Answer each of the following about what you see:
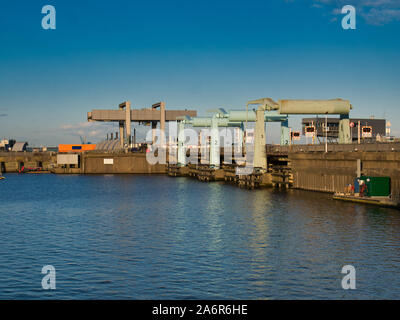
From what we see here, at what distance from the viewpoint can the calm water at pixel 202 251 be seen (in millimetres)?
29812

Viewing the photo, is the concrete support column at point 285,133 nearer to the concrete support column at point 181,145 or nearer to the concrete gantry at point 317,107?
the concrete gantry at point 317,107

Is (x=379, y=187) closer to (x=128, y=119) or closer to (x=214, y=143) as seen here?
(x=214, y=143)

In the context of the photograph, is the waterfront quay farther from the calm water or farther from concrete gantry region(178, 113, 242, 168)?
the calm water

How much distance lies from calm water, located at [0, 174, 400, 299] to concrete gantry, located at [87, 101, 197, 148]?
108 m

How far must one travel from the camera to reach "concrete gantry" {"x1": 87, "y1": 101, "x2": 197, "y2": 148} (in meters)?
179

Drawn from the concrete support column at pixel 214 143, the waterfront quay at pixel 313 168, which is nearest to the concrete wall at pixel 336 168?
the waterfront quay at pixel 313 168

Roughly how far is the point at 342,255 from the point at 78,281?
1958cm

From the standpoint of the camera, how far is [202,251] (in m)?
40.6

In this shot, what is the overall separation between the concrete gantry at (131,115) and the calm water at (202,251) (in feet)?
355

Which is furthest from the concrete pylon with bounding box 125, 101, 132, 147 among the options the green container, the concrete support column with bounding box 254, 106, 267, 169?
the green container

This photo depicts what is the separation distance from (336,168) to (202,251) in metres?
49.9

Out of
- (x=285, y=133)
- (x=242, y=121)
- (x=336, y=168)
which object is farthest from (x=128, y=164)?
(x=336, y=168)
